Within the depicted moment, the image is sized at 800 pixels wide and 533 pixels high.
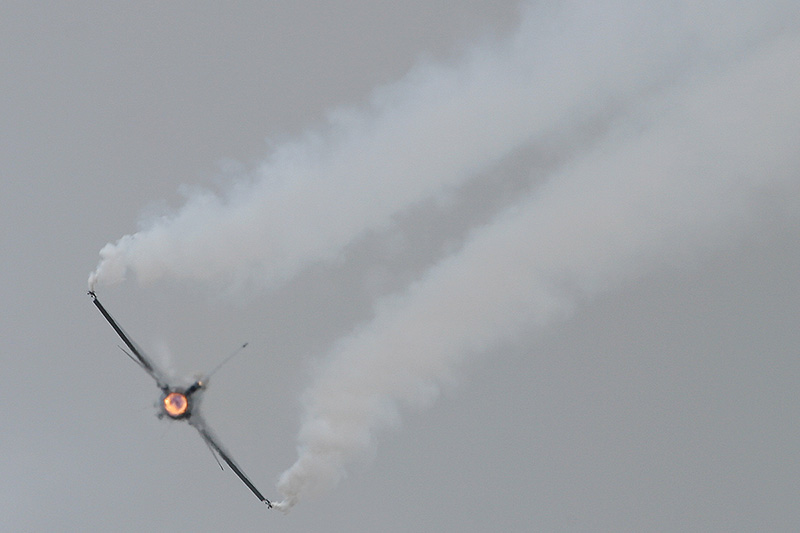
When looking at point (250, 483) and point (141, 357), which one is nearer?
point (141, 357)

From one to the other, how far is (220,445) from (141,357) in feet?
24.0

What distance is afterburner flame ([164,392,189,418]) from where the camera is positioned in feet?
239

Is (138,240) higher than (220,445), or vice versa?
(138,240)

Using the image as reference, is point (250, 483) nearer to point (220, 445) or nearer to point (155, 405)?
point (220, 445)

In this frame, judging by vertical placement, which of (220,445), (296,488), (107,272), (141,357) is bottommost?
(296,488)

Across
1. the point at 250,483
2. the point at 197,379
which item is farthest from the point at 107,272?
the point at 250,483

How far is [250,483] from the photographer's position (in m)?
81.5

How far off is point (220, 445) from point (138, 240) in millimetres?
13551

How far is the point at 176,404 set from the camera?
239 ft

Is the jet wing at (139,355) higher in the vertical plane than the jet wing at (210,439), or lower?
higher

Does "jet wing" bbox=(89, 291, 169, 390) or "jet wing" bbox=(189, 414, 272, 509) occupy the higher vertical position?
"jet wing" bbox=(89, 291, 169, 390)

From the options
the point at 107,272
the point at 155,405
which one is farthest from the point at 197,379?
the point at 107,272

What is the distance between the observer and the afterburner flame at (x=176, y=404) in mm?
72812

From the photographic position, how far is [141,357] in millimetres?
75688
